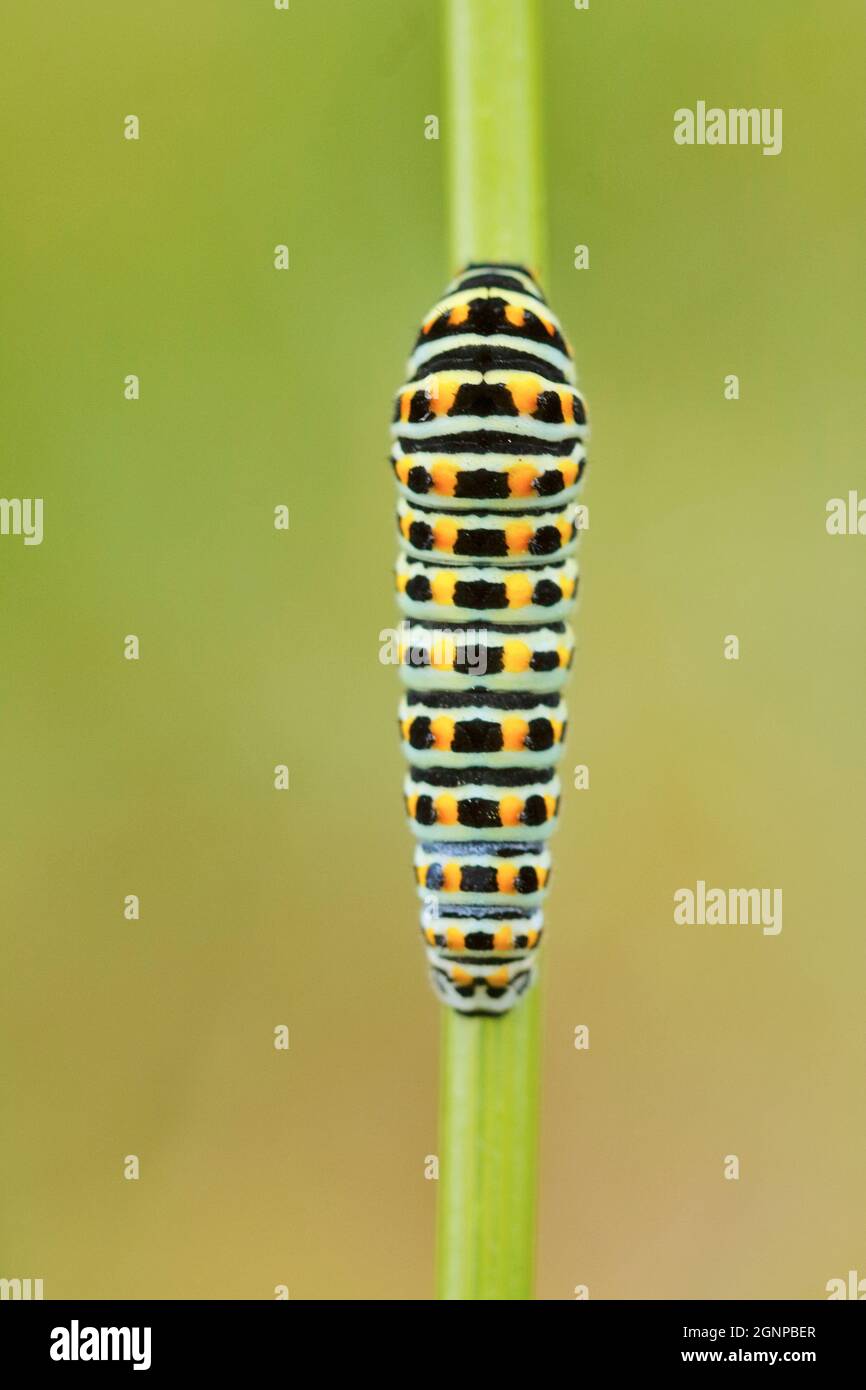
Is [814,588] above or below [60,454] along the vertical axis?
below

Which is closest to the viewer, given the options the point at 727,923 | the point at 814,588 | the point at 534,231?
the point at 534,231

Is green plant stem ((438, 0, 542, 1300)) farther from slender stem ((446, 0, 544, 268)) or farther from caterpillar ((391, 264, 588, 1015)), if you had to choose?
caterpillar ((391, 264, 588, 1015))

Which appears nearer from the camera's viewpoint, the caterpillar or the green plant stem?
the green plant stem

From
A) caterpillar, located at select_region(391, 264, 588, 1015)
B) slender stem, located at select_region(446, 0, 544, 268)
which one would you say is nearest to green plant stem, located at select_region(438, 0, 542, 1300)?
slender stem, located at select_region(446, 0, 544, 268)

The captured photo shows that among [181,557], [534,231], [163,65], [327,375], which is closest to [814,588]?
[327,375]

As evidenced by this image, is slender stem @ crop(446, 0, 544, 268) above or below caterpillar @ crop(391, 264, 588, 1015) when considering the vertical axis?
above

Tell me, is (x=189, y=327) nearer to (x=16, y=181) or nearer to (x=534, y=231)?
(x=16, y=181)
